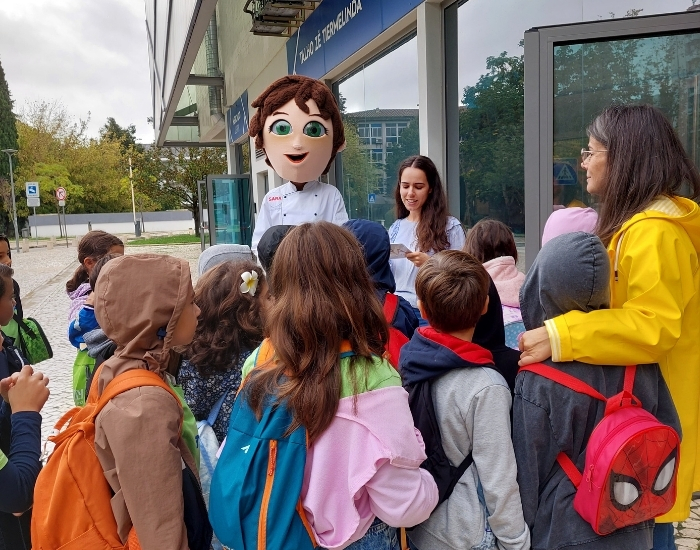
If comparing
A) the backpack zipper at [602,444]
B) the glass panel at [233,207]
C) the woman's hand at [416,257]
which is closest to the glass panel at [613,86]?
the woman's hand at [416,257]

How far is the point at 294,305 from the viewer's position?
1.40m

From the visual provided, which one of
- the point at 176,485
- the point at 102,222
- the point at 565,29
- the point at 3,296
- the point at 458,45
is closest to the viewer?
the point at 176,485

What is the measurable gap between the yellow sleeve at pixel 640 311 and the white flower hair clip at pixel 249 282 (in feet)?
3.24

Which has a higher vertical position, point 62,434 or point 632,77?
point 632,77

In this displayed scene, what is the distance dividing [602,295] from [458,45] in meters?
3.41

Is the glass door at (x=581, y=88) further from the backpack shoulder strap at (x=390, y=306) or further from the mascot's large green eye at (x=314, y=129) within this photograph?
the backpack shoulder strap at (x=390, y=306)

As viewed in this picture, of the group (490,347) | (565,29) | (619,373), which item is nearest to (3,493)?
(490,347)

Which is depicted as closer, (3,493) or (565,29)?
(3,493)

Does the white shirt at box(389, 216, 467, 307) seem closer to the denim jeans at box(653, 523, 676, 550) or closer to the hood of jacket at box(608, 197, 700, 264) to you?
the hood of jacket at box(608, 197, 700, 264)

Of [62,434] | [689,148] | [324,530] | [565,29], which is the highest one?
[565,29]

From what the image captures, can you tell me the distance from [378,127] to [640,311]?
4.60 m

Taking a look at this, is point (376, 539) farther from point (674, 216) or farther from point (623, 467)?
point (674, 216)

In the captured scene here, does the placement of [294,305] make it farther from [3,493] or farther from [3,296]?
[3,296]

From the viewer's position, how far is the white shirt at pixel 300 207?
297 centimetres
